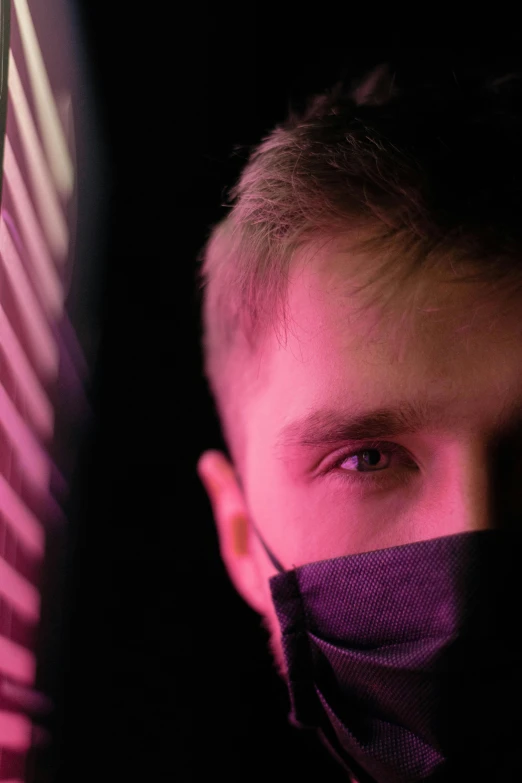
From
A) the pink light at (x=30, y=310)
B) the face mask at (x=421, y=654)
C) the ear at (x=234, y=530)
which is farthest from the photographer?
the ear at (x=234, y=530)

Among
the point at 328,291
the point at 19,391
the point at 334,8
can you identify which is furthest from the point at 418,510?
the point at 334,8

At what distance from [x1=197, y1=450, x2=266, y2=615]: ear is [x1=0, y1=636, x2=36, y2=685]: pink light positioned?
39 cm

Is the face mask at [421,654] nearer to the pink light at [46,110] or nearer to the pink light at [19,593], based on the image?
the pink light at [19,593]

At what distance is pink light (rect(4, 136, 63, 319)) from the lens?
3.67 feet

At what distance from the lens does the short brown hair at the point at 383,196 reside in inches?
41.7

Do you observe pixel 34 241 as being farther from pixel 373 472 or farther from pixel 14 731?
pixel 14 731

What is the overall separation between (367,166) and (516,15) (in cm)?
63

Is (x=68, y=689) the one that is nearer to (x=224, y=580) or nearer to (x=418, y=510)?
(x=224, y=580)

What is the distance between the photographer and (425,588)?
3.27 feet

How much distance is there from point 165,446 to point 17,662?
474 mm

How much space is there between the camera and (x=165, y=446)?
1.42 metres

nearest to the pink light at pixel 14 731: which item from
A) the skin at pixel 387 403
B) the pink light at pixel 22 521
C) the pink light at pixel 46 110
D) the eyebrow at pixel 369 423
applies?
the pink light at pixel 22 521

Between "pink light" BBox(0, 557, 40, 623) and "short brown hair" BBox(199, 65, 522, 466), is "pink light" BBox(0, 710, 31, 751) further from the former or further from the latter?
"short brown hair" BBox(199, 65, 522, 466)

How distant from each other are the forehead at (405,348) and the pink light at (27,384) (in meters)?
0.46
